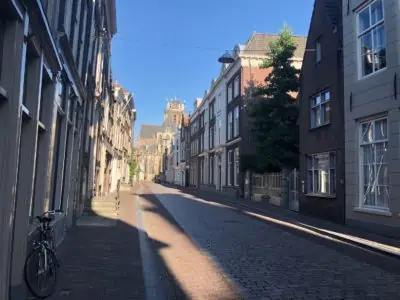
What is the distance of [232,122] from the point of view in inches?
1422

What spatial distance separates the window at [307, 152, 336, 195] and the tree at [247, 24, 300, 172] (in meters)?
4.39

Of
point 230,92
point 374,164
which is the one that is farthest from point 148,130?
point 374,164

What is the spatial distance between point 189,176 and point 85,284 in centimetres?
5809

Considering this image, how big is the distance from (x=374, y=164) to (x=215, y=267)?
7.55 metres

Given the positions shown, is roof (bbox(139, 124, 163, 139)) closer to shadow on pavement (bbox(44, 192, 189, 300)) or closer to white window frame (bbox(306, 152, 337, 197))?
white window frame (bbox(306, 152, 337, 197))

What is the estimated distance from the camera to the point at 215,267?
25.1ft

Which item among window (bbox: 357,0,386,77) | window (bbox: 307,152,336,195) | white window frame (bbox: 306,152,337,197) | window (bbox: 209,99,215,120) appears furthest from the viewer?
window (bbox: 209,99,215,120)

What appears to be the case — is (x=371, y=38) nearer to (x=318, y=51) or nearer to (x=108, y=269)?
(x=318, y=51)

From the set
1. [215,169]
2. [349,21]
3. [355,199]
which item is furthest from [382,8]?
[215,169]

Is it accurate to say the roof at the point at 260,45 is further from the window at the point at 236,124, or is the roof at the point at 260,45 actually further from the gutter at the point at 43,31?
the gutter at the point at 43,31

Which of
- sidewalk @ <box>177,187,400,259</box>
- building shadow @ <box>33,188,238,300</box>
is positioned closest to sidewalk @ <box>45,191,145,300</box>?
building shadow @ <box>33,188,238,300</box>

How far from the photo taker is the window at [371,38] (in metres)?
12.6

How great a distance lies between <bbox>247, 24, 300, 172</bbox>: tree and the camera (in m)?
22.5

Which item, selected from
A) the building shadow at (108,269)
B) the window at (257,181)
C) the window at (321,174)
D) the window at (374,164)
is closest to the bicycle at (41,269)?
the building shadow at (108,269)
